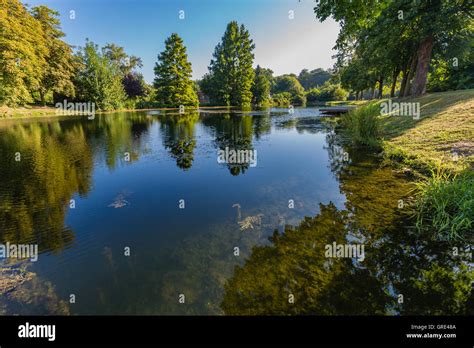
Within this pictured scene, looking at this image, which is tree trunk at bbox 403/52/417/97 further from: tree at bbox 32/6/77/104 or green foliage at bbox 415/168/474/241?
tree at bbox 32/6/77/104

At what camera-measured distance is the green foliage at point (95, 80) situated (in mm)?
39406

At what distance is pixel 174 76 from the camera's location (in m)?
43.5

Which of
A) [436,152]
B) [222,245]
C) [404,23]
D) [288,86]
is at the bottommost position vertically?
[222,245]

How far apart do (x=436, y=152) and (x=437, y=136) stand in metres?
1.77

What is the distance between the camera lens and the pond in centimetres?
270

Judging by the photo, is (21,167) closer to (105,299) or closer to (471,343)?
(105,299)

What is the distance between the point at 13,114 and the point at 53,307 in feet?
120

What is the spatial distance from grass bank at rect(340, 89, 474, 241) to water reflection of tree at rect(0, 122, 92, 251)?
672cm

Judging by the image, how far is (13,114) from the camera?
27.4 metres

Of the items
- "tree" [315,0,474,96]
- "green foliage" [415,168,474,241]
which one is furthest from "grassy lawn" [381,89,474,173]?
"tree" [315,0,474,96]

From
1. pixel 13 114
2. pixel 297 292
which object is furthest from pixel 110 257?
pixel 13 114

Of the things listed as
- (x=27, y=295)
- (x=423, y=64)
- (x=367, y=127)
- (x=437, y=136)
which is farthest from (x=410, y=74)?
(x=27, y=295)

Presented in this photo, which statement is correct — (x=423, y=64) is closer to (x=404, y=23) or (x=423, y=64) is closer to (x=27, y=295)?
(x=404, y=23)

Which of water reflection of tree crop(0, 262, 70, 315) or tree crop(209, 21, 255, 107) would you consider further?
tree crop(209, 21, 255, 107)
